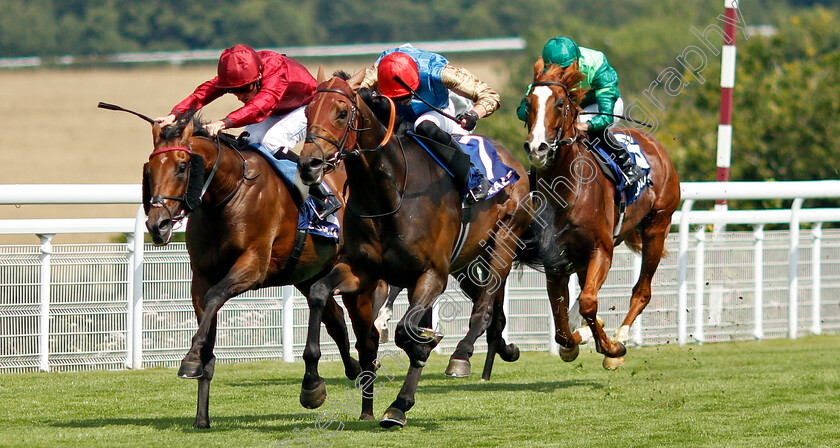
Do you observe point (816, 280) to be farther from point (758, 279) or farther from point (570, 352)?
point (570, 352)

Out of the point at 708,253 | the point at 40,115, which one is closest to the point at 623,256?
the point at 708,253

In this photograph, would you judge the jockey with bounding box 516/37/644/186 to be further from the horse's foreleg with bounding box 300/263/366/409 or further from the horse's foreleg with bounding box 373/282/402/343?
the horse's foreleg with bounding box 300/263/366/409

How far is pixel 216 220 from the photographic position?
19.1 ft

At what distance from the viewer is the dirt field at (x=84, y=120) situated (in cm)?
2717

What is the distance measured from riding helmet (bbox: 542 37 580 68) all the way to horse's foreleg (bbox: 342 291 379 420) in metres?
1.87

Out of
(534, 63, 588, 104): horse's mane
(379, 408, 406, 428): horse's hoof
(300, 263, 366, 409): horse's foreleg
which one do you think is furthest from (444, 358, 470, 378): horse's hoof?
(534, 63, 588, 104): horse's mane

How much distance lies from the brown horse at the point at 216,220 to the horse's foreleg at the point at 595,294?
1.38 m

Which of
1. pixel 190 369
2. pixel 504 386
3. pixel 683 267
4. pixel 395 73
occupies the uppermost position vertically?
pixel 395 73

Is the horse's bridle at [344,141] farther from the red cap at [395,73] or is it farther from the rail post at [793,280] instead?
the rail post at [793,280]

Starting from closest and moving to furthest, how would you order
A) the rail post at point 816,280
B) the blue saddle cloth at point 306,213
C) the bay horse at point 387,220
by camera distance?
the bay horse at point 387,220 < the blue saddle cloth at point 306,213 < the rail post at point 816,280

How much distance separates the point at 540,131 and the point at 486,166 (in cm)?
34

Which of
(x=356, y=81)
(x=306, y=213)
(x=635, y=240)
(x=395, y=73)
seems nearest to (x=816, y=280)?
(x=635, y=240)

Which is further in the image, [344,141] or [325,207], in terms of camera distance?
[325,207]

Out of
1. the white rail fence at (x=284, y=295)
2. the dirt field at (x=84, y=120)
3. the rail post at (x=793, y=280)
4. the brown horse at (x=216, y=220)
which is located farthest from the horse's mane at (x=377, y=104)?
the dirt field at (x=84, y=120)
